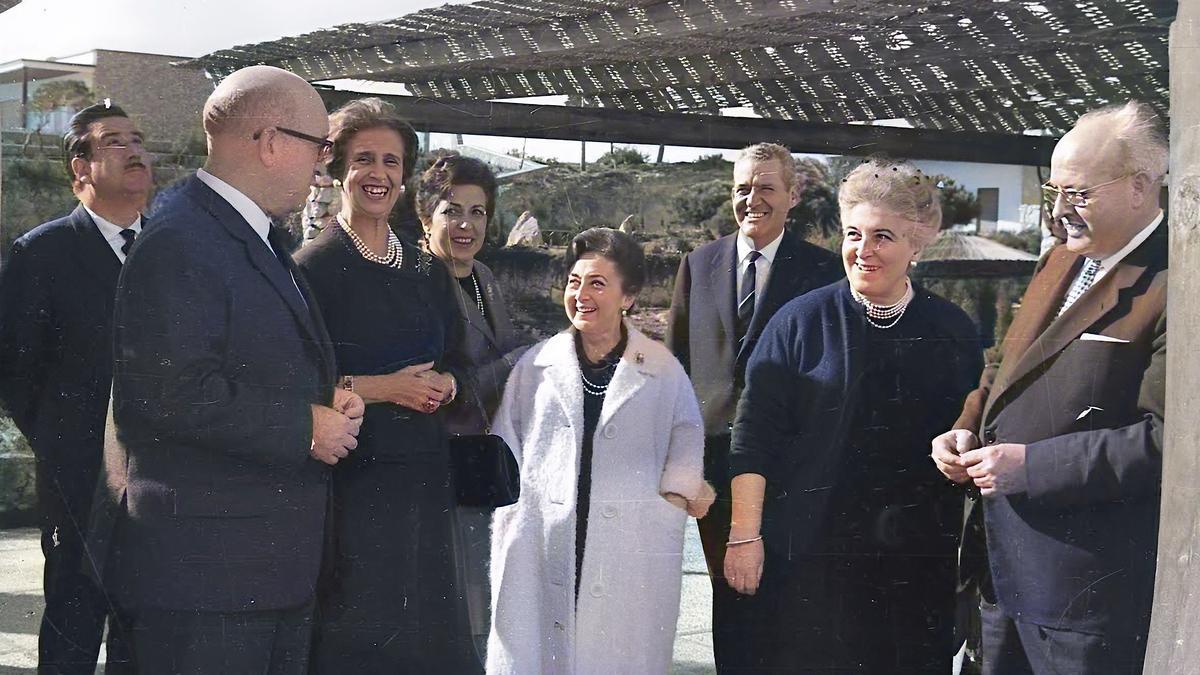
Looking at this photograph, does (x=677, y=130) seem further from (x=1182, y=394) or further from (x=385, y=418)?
(x=1182, y=394)

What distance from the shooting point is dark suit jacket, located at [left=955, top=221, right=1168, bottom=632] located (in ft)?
9.87

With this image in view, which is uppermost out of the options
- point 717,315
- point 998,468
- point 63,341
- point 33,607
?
point 717,315

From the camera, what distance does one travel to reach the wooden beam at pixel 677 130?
3.12 meters

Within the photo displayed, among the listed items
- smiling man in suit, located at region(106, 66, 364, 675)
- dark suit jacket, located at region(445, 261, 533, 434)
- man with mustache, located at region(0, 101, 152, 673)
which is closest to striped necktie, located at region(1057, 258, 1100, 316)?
dark suit jacket, located at region(445, 261, 533, 434)

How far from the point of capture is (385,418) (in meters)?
3.11

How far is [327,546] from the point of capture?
10.2ft

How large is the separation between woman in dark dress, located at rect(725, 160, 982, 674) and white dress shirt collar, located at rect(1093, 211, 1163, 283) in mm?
308

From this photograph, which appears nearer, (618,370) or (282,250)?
(282,250)

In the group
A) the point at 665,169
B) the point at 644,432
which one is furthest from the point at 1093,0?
the point at 644,432

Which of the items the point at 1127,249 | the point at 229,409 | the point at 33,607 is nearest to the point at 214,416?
the point at 229,409

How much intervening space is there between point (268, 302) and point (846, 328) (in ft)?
4.20

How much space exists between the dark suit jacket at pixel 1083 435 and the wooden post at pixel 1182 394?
0.08 meters

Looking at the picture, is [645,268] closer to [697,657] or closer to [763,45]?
[763,45]

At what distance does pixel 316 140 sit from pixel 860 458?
4.65 ft
